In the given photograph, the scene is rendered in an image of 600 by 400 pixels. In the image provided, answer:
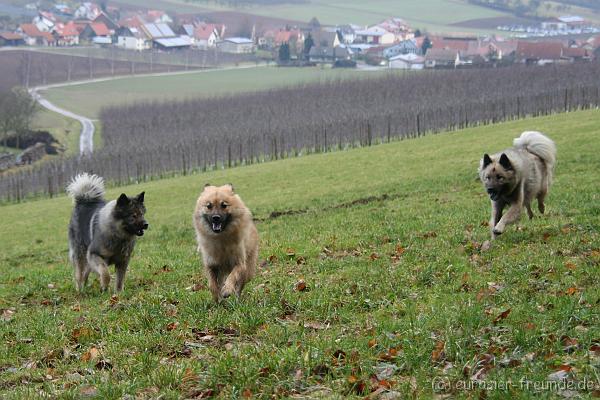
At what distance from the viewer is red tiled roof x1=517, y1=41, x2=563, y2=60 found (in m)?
189

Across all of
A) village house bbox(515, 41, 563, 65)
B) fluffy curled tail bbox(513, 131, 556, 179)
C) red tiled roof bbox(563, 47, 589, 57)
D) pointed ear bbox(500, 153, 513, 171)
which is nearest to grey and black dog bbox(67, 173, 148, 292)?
pointed ear bbox(500, 153, 513, 171)

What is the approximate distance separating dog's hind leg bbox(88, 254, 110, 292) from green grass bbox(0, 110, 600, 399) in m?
0.41

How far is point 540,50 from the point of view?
19262cm

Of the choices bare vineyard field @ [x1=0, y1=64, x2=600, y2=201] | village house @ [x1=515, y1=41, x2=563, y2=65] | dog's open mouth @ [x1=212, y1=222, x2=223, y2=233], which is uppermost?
village house @ [x1=515, y1=41, x2=563, y2=65]

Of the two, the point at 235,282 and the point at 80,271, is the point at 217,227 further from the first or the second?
the point at 80,271

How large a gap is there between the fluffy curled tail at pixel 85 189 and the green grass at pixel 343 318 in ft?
7.38

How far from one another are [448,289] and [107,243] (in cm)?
891

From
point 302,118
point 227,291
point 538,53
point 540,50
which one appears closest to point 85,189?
point 227,291

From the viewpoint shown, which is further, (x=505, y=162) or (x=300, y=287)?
(x=505, y=162)

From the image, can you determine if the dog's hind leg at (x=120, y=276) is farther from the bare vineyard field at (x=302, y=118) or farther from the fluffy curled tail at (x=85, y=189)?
the bare vineyard field at (x=302, y=118)

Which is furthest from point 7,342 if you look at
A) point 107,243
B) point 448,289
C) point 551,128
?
point 551,128

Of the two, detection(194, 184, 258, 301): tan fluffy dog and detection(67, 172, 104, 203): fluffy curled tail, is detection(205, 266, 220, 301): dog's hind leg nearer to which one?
detection(194, 184, 258, 301): tan fluffy dog

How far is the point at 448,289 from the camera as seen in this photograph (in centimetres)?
1191

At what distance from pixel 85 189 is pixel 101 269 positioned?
2.68 meters
